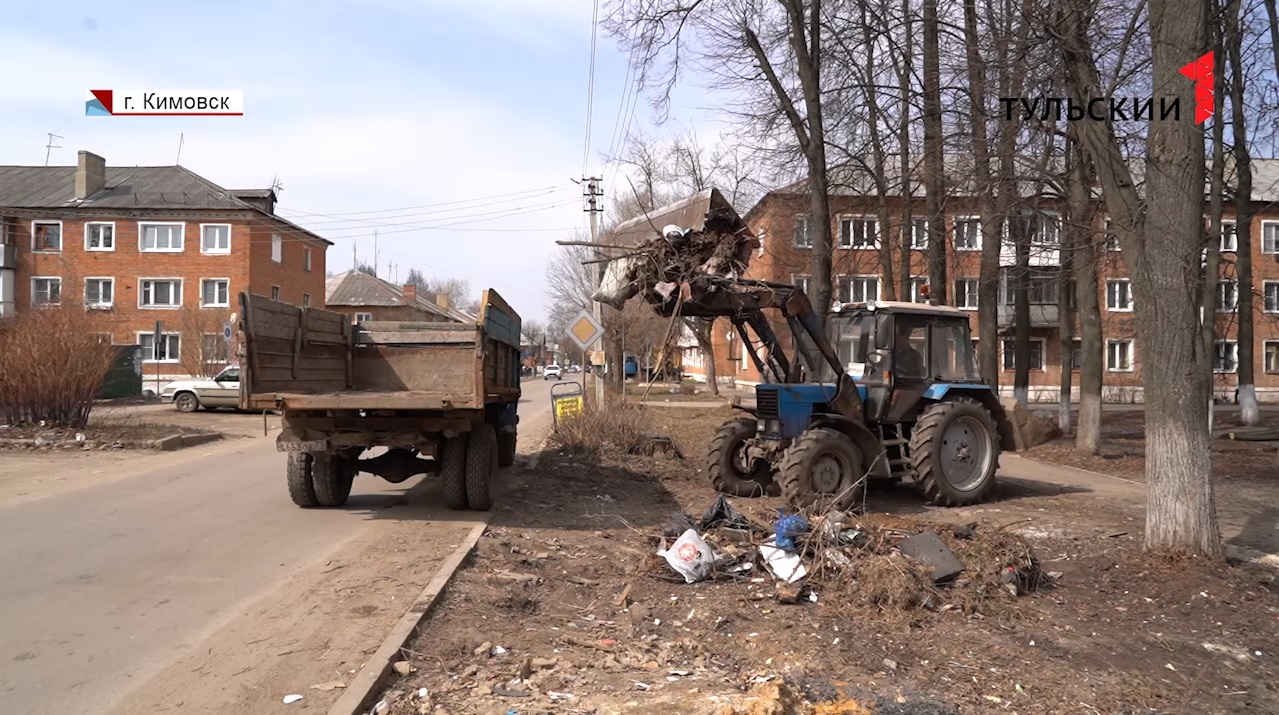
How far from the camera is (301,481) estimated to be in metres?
10.0

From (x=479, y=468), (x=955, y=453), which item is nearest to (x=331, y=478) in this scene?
(x=479, y=468)

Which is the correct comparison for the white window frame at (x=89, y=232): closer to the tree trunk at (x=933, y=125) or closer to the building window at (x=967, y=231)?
the building window at (x=967, y=231)

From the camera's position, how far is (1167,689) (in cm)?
483

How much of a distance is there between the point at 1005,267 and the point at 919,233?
8.22 ft

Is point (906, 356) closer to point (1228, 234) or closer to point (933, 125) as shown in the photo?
point (1228, 234)

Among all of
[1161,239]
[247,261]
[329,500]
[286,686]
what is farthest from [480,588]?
[247,261]

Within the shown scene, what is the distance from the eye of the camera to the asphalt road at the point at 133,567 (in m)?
4.93

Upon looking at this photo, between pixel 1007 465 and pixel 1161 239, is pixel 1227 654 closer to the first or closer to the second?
pixel 1161 239

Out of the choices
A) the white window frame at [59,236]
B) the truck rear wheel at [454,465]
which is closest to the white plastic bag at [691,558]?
the truck rear wheel at [454,465]

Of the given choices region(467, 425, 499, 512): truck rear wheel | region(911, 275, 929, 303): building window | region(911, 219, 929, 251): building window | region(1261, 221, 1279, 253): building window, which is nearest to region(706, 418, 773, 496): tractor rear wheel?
region(467, 425, 499, 512): truck rear wheel

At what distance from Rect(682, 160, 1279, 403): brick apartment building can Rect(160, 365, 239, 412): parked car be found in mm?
14910

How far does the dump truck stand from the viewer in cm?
877

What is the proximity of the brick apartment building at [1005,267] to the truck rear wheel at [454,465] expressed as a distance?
11.3 feet

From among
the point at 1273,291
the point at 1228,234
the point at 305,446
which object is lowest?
the point at 305,446
